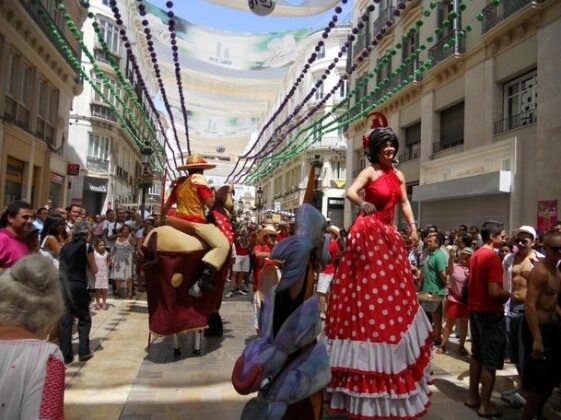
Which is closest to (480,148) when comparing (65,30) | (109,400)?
(109,400)

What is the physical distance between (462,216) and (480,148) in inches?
87.5

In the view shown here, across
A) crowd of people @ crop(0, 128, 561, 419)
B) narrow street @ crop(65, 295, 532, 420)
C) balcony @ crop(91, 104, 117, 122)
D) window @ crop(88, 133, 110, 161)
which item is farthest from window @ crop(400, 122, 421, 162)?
window @ crop(88, 133, 110, 161)

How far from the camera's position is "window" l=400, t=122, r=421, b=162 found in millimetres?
19625

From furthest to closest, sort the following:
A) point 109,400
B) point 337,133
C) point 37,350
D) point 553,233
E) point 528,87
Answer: point 337,133 < point 528,87 < point 109,400 < point 553,233 < point 37,350

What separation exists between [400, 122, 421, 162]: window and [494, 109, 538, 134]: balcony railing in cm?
534

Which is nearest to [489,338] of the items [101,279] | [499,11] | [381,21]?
[101,279]

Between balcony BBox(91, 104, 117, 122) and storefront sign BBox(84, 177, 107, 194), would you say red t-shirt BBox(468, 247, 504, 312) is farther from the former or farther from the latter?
balcony BBox(91, 104, 117, 122)

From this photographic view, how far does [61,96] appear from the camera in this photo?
20500 millimetres

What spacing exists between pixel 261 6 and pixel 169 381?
5153mm

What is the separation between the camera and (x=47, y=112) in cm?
1923

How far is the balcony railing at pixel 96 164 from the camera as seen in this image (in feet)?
104

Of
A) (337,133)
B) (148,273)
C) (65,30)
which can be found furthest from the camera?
(337,133)

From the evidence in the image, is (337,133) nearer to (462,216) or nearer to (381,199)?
(462,216)

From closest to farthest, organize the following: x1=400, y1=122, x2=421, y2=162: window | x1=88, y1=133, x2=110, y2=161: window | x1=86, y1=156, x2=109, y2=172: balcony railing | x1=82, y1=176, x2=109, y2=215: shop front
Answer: x1=400, y1=122, x2=421, y2=162: window < x1=82, y1=176, x2=109, y2=215: shop front < x1=86, y1=156, x2=109, y2=172: balcony railing < x1=88, y1=133, x2=110, y2=161: window
